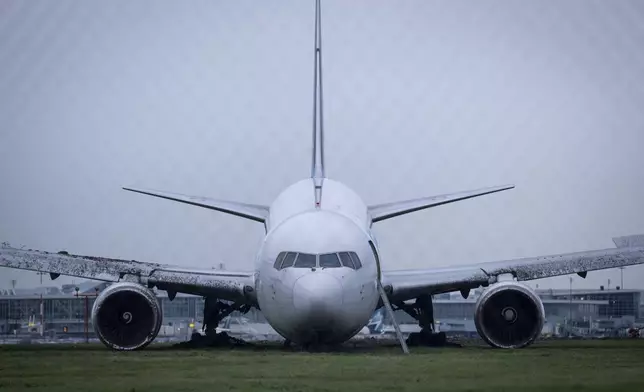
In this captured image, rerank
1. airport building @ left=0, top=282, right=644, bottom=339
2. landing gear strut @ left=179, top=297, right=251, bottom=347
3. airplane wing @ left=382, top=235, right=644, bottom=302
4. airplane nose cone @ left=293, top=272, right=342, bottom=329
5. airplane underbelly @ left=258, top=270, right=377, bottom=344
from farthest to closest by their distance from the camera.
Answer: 1. airport building @ left=0, top=282, right=644, bottom=339
2. landing gear strut @ left=179, top=297, right=251, bottom=347
3. airplane wing @ left=382, top=235, right=644, bottom=302
4. airplane underbelly @ left=258, top=270, right=377, bottom=344
5. airplane nose cone @ left=293, top=272, right=342, bottom=329

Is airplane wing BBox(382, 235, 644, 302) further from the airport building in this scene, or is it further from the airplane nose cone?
the airport building

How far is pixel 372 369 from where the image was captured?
20734mm


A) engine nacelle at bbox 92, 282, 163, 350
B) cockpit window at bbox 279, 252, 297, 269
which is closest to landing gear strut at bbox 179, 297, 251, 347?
engine nacelle at bbox 92, 282, 163, 350

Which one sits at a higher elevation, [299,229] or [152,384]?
[299,229]

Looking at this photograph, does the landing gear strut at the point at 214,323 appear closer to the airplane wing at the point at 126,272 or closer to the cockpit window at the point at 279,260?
the airplane wing at the point at 126,272

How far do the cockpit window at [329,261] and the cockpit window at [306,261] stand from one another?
0.61 ft

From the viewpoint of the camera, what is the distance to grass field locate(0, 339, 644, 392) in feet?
54.8

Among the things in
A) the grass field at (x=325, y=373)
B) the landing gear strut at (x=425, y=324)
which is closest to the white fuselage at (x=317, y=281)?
the grass field at (x=325, y=373)

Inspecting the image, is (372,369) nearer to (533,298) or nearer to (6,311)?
(533,298)

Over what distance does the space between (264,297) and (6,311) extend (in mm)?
88343

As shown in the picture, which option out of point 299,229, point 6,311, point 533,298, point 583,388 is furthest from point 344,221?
point 6,311

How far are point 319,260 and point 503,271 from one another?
677 centimetres

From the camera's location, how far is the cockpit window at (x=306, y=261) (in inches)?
1150

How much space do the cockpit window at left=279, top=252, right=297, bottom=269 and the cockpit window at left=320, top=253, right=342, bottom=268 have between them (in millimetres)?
712
